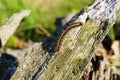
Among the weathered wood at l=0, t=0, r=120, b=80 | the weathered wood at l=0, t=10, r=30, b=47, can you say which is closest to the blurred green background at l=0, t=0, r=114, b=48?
the weathered wood at l=0, t=10, r=30, b=47

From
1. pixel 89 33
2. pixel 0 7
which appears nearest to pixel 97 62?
pixel 89 33

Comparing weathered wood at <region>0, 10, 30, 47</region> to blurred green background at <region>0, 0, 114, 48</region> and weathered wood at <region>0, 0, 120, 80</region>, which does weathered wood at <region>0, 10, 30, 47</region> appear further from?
blurred green background at <region>0, 0, 114, 48</region>

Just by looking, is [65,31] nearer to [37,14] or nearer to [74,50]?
[74,50]

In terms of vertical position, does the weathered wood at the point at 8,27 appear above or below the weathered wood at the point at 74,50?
above

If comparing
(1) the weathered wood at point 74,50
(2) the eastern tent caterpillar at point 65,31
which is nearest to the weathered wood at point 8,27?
(1) the weathered wood at point 74,50

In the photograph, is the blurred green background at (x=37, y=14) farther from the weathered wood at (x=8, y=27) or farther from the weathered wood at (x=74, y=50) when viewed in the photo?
the weathered wood at (x=74, y=50)

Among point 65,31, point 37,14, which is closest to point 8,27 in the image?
point 65,31
